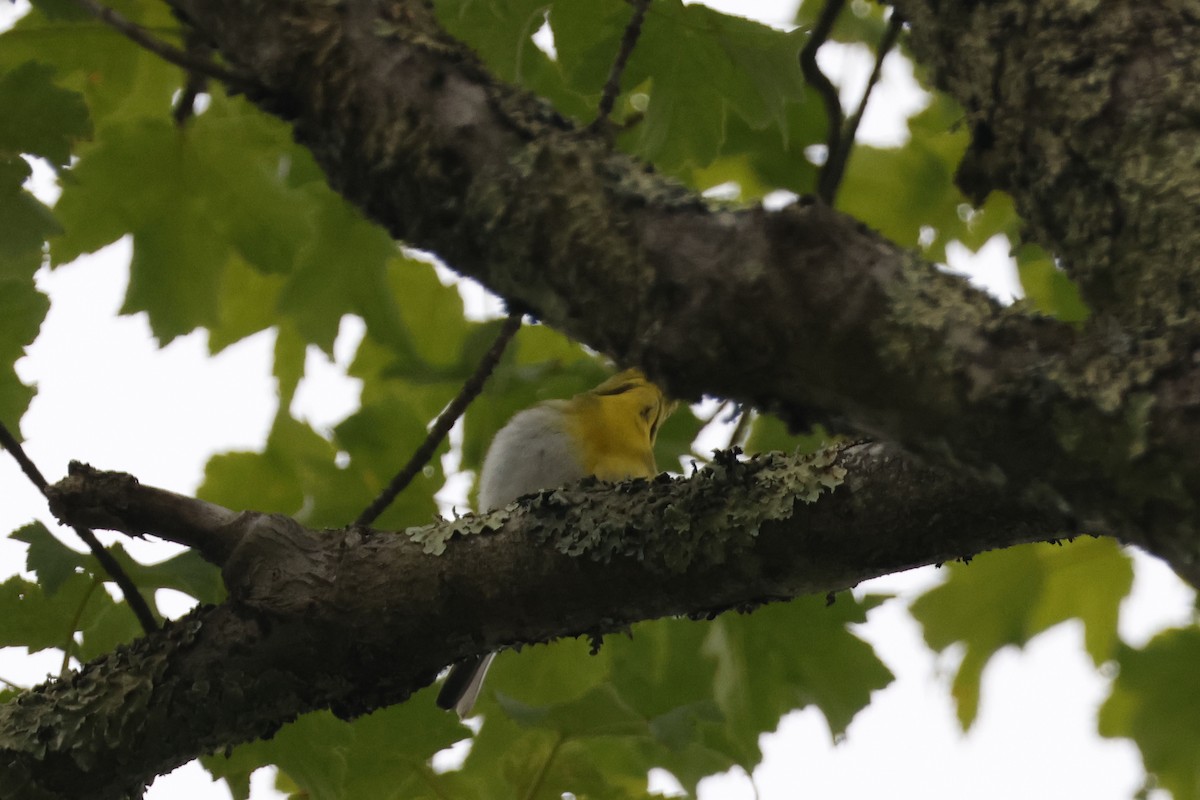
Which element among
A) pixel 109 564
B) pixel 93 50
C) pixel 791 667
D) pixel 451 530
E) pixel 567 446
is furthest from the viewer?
pixel 567 446

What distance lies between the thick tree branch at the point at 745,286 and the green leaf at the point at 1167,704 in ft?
7.48

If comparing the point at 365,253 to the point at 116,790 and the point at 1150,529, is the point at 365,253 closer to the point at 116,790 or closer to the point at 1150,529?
the point at 116,790

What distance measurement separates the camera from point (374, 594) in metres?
1.60

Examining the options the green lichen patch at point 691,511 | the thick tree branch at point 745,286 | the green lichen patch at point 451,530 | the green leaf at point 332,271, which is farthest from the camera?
the green leaf at point 332,271

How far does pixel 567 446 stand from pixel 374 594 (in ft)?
5.36

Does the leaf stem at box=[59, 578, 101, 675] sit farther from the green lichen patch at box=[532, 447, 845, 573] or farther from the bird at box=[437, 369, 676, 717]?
the bird at box=[437, 369, 676, 717]

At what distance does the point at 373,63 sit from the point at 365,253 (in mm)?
1782

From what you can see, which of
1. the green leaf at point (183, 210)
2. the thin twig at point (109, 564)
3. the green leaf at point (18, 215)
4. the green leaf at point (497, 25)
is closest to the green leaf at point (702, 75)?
the green leaf at point (497, 25)

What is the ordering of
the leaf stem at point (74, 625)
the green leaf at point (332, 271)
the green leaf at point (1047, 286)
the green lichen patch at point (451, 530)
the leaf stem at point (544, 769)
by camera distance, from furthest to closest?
the green leaf at point (1047, 286)
the green leaf at point (332, 271)
the leaf stem at point (544, 769)
the leaf stem at point (74, 625)
the green lichen patch at point (451, 530)

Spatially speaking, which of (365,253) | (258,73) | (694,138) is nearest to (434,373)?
(365,253)

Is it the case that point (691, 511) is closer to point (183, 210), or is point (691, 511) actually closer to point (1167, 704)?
point (183, 210)

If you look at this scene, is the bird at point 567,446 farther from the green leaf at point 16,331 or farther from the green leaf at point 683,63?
the green leaf at point 16,331

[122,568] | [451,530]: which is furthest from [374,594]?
[122,568]

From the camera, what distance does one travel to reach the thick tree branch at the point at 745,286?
0.86m
